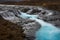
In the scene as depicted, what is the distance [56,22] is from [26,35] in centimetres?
1041

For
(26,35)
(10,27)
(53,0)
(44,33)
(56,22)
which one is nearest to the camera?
(26,35)

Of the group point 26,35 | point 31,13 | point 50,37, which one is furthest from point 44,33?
point 31,13

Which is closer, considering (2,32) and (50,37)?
(2,32)

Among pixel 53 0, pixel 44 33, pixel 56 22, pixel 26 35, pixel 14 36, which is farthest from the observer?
pixel 53 0

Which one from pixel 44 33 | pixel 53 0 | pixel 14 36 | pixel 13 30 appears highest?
pixel 53 0

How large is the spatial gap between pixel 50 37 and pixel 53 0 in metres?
50.3

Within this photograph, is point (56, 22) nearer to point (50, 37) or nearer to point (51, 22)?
point (51, 22)

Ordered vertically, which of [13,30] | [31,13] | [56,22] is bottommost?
[13,30]

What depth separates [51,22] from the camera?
96.7 feet

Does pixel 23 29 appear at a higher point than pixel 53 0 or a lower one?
lower

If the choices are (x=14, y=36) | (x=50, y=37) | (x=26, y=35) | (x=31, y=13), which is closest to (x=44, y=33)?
(x=50, y=37)

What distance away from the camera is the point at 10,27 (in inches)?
837

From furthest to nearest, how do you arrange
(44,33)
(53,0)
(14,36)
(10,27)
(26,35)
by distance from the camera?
(53,0) → (44,33) → (10,27) → (26,35) → (14,36)

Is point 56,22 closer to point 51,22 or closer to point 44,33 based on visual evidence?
point 51,22
